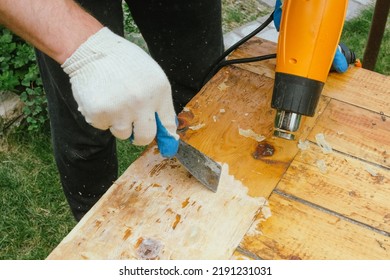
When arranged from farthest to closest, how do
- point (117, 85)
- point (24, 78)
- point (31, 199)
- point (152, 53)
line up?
point (24, 78) < point (31, 199) < point (152, 53) < point (117, 85)

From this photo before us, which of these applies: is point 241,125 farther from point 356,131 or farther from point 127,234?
point 127,234

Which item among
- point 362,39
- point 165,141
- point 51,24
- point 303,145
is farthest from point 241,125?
point 362,39

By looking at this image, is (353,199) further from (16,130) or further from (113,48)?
(16,130)

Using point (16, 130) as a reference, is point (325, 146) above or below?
above

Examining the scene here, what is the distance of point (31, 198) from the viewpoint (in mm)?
2193

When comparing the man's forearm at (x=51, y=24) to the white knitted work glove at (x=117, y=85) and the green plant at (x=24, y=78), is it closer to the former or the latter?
the white knitted work glove at (x=117, y=85)

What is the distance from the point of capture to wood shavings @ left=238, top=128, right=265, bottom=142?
4.16 ft

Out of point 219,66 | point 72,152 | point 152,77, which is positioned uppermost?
point 152,77

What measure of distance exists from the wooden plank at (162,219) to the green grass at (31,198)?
1.07m

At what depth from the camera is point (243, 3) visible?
356cm

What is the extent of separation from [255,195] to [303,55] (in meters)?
0.34

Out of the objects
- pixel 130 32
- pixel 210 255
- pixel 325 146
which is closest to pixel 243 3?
pixel 130 32
